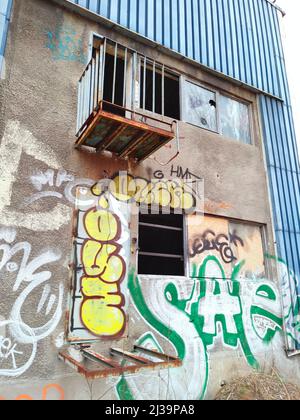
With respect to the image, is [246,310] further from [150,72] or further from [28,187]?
[150,72]

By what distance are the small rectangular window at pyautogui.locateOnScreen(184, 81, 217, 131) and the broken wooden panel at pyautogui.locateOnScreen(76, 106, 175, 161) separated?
1.65 m

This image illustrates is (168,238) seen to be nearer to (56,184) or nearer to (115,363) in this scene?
(56,184)

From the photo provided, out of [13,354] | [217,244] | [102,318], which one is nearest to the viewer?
[13,354]

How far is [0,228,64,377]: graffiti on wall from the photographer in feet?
11.7

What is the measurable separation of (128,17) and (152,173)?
9.47ft

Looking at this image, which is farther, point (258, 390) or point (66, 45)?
point (66, 45)

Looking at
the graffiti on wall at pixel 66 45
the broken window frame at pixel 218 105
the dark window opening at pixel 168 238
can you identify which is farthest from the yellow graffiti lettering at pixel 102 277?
the broken window frame at pixel 218 105

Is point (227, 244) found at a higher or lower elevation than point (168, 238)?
lower

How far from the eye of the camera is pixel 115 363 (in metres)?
3.26

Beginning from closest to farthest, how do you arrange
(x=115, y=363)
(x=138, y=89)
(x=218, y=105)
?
(x=115, y=363) < (x=138, y=89) < (x=218, y=105)

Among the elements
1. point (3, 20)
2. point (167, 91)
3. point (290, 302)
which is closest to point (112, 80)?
point (167, 91)

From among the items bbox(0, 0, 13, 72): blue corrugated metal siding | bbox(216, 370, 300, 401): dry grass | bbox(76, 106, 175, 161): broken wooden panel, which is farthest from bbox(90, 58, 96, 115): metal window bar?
bbox(216, 370, 300, 401): dry grass

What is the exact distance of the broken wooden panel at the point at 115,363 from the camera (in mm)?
3061

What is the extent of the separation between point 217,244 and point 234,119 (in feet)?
9.48
